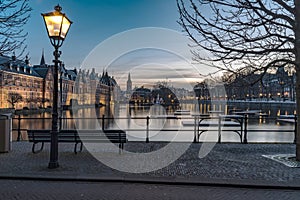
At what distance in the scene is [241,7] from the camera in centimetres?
821

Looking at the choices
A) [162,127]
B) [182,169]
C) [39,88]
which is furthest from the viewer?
[39,88]

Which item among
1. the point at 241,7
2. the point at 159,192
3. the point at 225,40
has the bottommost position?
the point at 159,192

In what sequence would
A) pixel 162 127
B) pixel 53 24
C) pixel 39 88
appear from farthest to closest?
pixel 39 88, pixel 162 127, pixel 53 24

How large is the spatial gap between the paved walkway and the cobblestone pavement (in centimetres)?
23

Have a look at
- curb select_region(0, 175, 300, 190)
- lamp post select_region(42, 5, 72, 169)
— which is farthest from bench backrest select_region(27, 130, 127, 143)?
curb select_region(0, 175, 300, 190)

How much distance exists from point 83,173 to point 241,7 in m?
6.74

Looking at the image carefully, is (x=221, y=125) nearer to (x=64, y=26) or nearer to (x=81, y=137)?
(x=81, y=137)

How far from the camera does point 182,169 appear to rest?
283 inches

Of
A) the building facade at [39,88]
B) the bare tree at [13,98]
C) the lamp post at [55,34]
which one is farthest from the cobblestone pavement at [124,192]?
the bare tree at [13,98]

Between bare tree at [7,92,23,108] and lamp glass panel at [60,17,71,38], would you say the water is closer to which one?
lamp glass panel at [60,17,71,38]

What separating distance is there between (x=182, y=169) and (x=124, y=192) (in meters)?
2.14

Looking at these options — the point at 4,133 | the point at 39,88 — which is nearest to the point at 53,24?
the point at 4,133

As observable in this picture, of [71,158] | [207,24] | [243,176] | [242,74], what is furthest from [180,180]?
[207,24]

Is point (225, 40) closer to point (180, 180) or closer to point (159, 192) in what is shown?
point (180, 180)
